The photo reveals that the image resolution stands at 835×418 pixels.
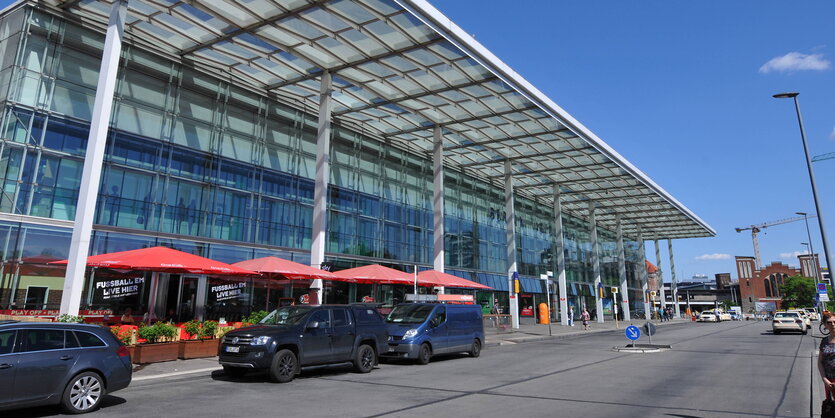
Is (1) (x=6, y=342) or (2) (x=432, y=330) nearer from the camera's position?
(1) (x=6, y=342)

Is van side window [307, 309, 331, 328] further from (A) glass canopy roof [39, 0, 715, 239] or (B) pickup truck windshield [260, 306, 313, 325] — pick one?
(A) glass canopy roof [39, 0, 715, 239]

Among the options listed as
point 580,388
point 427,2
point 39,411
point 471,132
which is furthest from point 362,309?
point 471,132

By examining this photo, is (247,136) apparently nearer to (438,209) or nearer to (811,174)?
(438,209)

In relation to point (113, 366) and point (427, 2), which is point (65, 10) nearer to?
point (427, 2)

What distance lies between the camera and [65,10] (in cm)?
1912

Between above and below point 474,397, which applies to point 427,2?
above

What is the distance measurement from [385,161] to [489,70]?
1296 cm

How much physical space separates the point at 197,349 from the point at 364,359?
519cm

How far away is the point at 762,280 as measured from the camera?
122m

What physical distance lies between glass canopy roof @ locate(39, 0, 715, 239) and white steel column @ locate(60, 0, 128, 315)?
358cm

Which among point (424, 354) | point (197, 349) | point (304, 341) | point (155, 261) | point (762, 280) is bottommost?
point (424, 354)

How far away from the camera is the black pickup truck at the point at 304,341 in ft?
35.4

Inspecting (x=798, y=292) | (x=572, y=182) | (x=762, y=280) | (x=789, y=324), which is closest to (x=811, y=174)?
(x=789, y=324)

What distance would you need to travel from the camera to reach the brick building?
12062 centimetres
